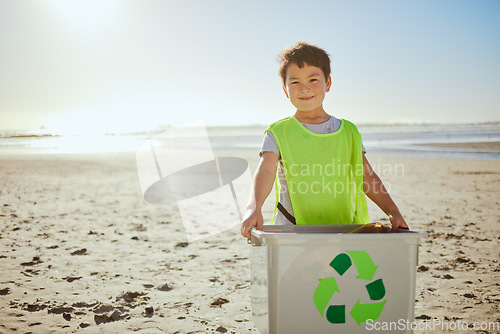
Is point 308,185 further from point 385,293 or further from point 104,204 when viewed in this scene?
point 104,204

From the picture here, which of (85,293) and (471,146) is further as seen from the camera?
(471,146)

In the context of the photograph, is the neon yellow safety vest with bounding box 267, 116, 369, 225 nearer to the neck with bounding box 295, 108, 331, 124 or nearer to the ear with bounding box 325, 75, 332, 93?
the neck with bounding box 295, 108, 331, 124

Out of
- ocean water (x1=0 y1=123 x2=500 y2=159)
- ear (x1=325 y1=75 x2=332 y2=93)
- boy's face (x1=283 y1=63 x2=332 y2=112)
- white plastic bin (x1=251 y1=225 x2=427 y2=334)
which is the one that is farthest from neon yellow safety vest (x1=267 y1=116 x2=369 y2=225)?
ocean water (x1=0 y1=123 x2=500 y2=159)

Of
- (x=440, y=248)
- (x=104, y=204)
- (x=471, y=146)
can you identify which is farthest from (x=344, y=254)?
(x=471, y=146)

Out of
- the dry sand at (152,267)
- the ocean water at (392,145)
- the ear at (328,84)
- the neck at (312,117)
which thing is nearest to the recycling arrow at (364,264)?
the neck at (312,117)

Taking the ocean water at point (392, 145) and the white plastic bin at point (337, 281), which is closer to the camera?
the white plastic bin at point (337, 281)

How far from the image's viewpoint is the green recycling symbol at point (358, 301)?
120cm

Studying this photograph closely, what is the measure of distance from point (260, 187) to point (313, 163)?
269mm

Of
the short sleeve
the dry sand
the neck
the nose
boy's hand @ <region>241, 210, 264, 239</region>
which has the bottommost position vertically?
the dry sand

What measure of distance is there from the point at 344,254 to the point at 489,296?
2.34m

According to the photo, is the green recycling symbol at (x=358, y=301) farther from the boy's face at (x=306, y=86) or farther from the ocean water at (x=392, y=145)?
the ocean water at (x=392, y=145)

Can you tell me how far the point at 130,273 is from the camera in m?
3.30

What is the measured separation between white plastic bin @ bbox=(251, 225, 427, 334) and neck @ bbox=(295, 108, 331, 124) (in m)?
0.72

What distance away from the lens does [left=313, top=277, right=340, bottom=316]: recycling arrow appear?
1225mm
